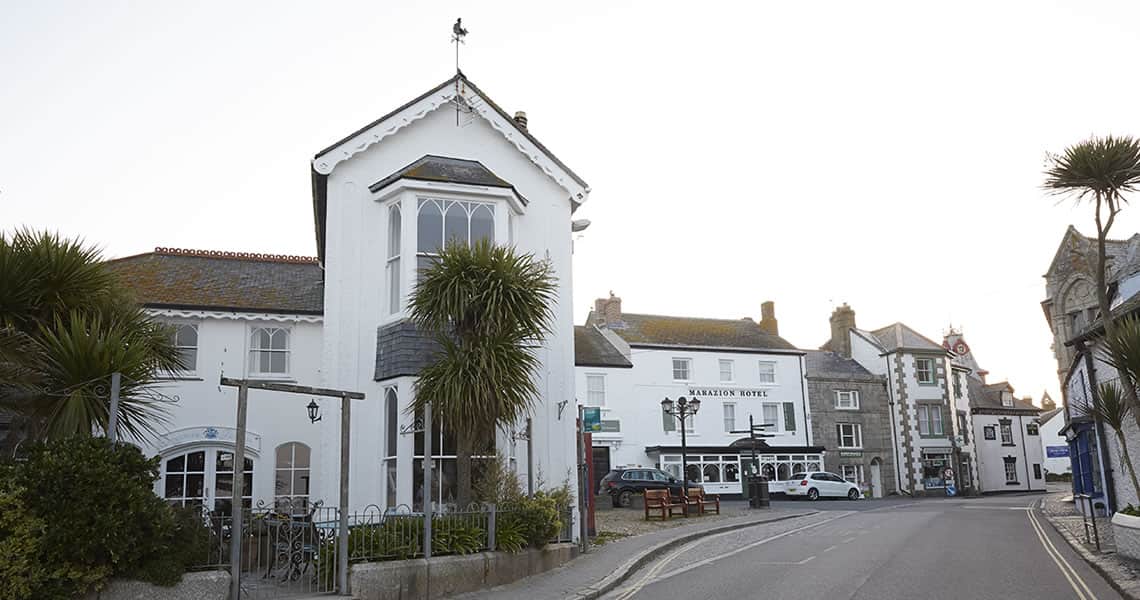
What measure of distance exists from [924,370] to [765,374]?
34.7 ft

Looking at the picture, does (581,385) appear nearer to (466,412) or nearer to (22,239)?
(466,412)

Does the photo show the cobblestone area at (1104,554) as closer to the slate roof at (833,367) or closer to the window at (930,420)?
the slate roof at (833,367)

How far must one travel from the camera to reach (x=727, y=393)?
144 ft

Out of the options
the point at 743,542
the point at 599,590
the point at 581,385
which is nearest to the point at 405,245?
the point at 599,590

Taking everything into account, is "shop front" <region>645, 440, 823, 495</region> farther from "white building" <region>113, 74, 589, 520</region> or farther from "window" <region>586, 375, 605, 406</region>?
"white building" <region>113, 74, 589, 520</region>

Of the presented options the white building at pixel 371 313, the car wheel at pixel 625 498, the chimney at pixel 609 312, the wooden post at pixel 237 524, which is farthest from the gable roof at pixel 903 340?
the wooden post at pixel 237 524

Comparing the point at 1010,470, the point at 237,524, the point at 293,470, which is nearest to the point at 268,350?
the point at 293,470

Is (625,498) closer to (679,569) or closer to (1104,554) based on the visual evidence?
(679,569)

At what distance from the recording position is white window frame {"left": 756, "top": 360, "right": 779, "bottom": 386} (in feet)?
148

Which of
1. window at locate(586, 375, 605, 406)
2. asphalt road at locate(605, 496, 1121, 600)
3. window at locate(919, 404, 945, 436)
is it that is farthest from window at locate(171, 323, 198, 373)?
window at locate(919, 404, 945, 436)

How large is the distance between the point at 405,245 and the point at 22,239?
6471 mm

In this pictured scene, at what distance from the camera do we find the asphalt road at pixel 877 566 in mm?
11797

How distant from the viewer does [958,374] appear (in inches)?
2061

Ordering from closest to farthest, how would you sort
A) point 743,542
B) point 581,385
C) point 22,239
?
1. point 22,239
2. point 743,542
3. point 581,385
